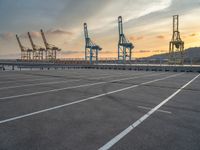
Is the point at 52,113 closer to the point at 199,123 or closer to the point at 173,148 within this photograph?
the point at 173,148

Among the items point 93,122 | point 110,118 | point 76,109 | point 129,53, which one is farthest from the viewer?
point 129,53

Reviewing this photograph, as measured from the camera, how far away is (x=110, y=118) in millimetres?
5531

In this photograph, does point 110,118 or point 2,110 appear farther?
point 2,110

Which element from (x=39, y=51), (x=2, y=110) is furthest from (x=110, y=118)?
(x=39, y=51)

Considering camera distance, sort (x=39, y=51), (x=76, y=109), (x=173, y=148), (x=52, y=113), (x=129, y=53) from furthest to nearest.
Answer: (x=39, y=51) < (x=129, y=53) < (x=76, y=109) < (x=52, y=113) < (x=173, y=148)

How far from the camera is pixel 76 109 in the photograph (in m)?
6.49

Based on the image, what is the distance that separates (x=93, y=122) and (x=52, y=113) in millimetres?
1526

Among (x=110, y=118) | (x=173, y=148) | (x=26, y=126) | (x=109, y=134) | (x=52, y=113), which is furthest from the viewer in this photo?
(x=52, y=113)

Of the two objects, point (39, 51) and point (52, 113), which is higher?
point (39, 51)

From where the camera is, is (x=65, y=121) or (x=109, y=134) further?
(x=65, y=121)

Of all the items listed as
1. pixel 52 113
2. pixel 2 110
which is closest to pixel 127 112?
pixel 52 113

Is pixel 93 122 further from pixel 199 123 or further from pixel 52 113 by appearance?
pixel 199 123

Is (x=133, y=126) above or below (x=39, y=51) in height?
below

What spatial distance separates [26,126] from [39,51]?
133m
